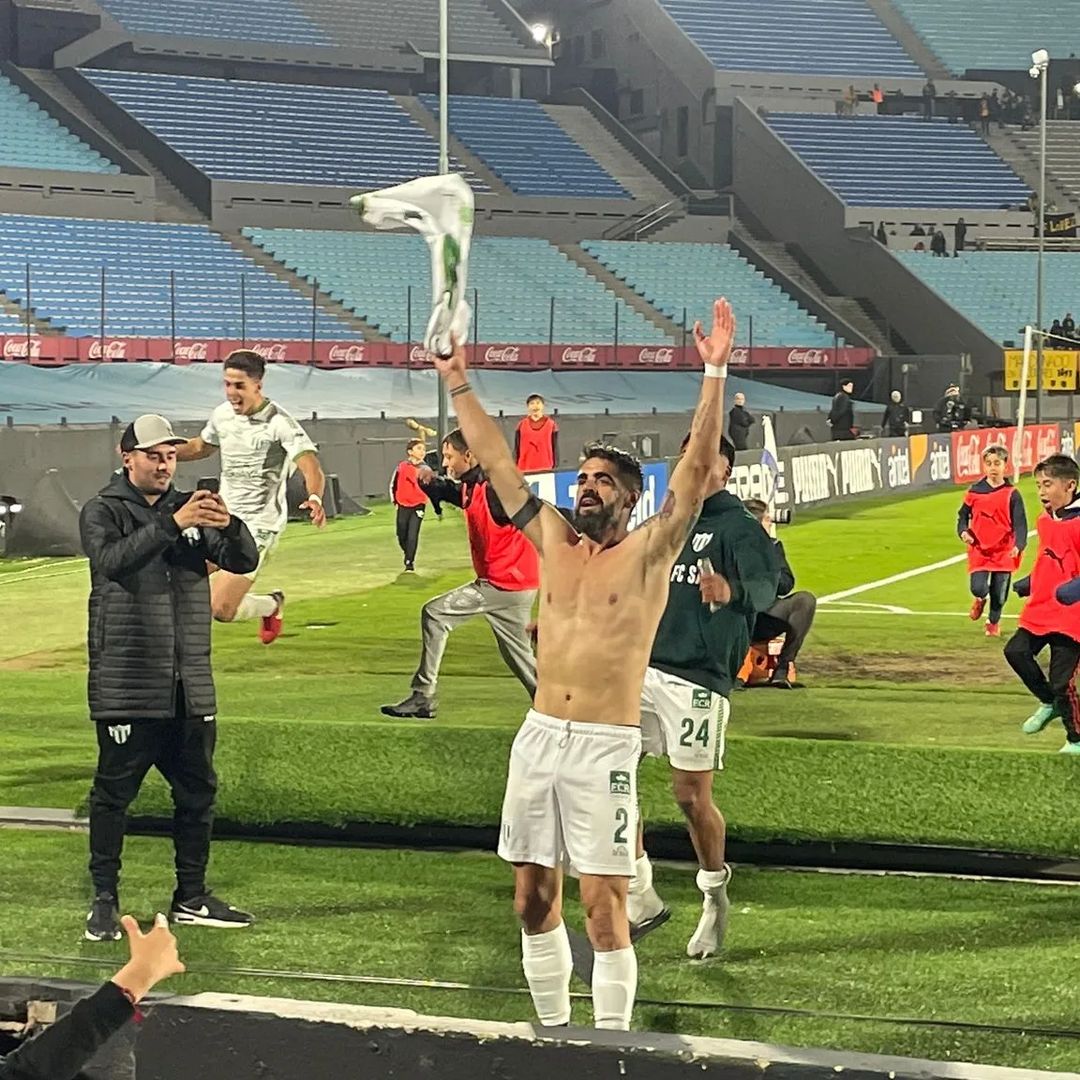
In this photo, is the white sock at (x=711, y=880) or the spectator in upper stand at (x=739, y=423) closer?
the white sock at (x=711, y=880)

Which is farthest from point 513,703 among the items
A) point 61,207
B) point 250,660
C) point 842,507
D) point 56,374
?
point 61,207

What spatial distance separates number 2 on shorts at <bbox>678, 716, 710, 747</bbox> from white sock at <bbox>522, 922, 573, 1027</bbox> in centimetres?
147

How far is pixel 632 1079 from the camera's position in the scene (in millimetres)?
4562

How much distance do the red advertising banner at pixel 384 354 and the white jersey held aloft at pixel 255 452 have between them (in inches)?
719

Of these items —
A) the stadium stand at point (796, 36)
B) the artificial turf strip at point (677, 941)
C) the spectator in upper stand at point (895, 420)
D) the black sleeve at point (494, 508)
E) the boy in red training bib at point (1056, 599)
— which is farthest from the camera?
the stadium stand at point (796, 36)

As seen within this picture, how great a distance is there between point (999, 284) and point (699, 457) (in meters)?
43.8

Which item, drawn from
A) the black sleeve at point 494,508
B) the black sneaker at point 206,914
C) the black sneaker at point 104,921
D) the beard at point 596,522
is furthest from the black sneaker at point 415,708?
the beard at point 596,522

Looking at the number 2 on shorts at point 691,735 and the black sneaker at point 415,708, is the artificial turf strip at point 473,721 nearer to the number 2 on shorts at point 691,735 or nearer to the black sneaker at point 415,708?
the black sneaker at point 415,708

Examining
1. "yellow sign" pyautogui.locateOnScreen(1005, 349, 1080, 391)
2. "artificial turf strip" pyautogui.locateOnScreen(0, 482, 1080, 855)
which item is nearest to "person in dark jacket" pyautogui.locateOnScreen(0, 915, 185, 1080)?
"artificial turf strip" pyautogui.locateOnScreen(0, 482, 1080, 855)

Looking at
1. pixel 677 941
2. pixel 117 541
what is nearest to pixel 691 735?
pixel 677 941

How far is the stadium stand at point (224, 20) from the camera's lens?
4881 cm

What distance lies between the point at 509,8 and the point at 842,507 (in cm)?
3067

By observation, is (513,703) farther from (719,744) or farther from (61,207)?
(61,207)

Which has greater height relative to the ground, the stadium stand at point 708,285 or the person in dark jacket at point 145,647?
the stadium stand at point 708,285
